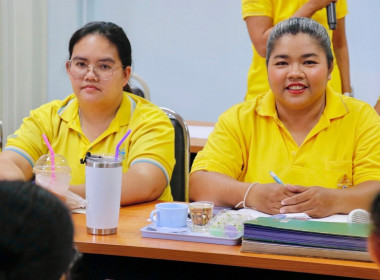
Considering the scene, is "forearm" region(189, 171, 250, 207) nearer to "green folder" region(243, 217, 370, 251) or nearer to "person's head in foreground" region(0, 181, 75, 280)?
"green folder" region(243, 217, 370, 251)

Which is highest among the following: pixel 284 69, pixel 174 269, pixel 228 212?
pixel 284 69

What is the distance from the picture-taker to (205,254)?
1642 mm

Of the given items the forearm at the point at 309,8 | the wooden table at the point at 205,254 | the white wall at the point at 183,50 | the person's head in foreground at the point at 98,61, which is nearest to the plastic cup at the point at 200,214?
the wooden table at the point at 205,254

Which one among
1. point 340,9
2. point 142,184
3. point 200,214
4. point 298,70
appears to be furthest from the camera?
point 340,9

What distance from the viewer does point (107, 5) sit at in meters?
4.93

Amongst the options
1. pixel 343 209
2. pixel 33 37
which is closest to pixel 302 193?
pixel 343 209

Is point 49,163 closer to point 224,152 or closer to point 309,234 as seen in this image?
point 224,152

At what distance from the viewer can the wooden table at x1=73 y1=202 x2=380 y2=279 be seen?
1577mm

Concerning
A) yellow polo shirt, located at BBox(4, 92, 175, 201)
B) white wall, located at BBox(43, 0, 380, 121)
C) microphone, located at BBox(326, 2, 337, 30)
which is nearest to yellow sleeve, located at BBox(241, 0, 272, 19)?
microphone, located at BBox(326, 2, 337, 30)

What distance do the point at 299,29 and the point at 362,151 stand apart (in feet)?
1.59

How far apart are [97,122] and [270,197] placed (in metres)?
0.77

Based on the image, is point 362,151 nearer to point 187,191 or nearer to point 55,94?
point 187,191

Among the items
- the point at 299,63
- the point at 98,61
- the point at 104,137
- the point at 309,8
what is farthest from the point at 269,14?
the point at 104,137

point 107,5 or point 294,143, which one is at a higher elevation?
point 107,5
